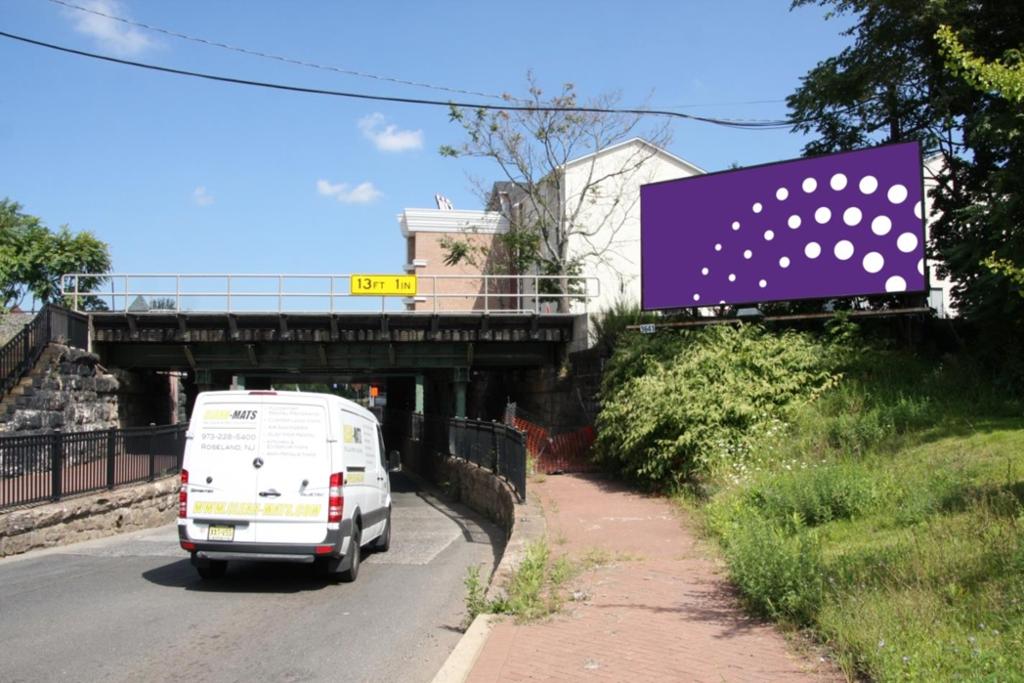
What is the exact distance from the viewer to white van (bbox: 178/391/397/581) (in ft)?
31.7

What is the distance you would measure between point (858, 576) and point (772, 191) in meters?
13.6

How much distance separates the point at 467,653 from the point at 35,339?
69.8ft

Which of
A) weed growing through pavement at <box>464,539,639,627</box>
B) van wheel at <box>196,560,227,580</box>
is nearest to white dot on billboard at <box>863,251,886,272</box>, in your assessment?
weed growing through pavement at <box>464,539,639,627</box>

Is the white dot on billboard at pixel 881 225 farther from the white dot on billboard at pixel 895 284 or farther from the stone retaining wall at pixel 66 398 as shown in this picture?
the stone retaining wall at pixel 66 398

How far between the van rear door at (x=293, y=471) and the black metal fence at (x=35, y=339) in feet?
50.5

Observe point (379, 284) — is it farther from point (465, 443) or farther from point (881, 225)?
point (881, 225)

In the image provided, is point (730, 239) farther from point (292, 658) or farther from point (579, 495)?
point (292, 658)

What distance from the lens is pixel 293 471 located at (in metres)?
9.80

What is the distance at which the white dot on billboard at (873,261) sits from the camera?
688 inches

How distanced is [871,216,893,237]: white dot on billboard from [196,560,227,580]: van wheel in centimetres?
1367

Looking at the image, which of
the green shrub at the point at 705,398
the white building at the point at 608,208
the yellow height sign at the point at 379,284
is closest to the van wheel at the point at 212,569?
the green shrub at the point at 705,398

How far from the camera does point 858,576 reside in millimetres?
6430

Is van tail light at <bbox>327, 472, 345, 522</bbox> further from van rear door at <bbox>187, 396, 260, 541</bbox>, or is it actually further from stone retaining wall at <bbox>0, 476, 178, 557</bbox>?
stone retaining wall at <bbox>0, 476, 178, 557</bbox>

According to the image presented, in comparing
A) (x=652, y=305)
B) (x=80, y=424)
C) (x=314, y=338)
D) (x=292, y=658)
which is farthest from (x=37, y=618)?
(x=314, y=338)
